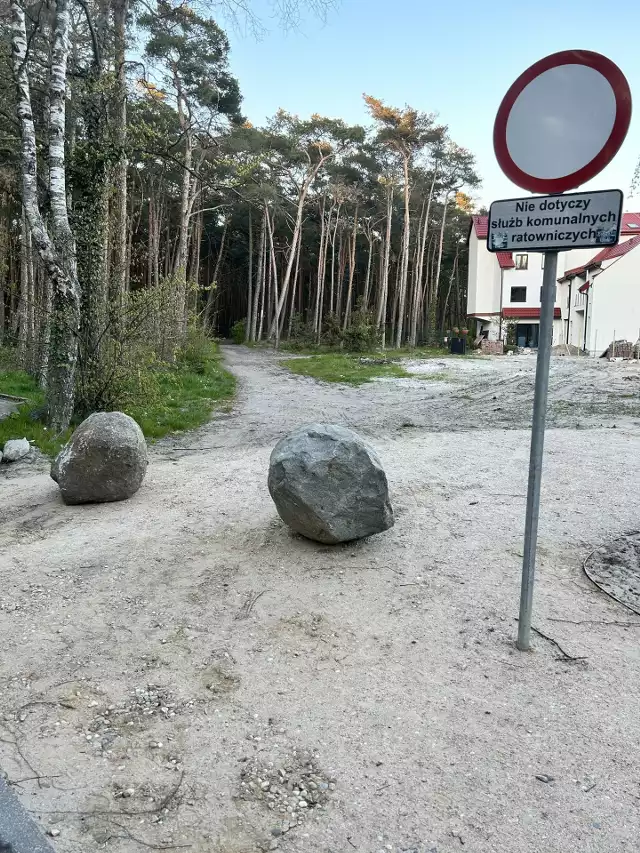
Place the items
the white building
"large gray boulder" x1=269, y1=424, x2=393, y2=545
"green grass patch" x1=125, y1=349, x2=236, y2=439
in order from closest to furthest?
"large gray boulder" x1=269, y1=424, x2=393, y2=545 → "green grass patch" x1=125, y1=349, x2=236, y2=439 → the white building

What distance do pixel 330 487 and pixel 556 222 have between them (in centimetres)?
253

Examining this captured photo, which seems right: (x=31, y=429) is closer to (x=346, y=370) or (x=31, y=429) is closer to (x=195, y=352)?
(x=195, y=352)

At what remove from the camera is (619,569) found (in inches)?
181

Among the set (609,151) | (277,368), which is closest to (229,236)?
(277,368)

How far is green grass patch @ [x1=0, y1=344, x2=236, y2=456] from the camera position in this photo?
9280 mm

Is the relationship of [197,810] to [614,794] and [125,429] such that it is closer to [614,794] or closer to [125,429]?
[614,794]

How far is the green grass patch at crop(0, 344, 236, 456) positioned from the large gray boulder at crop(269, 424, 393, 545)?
16.9ft

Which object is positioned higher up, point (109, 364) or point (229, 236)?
point (229, 236)

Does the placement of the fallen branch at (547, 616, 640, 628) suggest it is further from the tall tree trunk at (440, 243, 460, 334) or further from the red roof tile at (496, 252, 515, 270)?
the tall tree trunk at (440, 243, 460, 334)

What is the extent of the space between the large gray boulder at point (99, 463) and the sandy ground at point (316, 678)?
263 mm

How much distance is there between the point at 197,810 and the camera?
2.42 m

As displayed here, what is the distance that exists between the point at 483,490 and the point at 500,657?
10.6 ft

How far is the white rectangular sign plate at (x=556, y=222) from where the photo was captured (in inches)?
115

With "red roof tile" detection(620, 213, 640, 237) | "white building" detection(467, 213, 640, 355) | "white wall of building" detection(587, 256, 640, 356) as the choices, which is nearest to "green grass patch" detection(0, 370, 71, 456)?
"white building" detection(467, 213, 640, 355)
